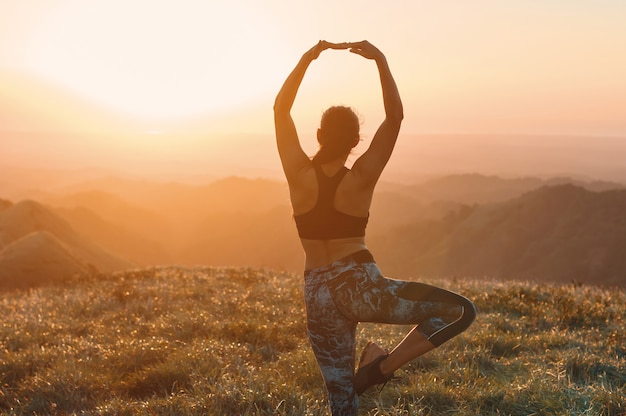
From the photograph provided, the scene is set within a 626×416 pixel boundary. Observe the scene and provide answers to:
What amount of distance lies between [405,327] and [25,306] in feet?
25.2

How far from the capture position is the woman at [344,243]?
3.83 metres

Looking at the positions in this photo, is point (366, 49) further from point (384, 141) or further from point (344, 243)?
point (344, 243)

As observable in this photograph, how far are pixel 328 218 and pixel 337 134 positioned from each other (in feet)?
2.24

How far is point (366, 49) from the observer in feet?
12.9

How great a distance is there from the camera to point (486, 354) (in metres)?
6.38

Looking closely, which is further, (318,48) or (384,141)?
(318,48)

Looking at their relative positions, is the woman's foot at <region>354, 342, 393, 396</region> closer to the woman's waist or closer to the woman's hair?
the woman's waist

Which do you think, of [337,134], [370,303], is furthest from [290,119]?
[370,303]

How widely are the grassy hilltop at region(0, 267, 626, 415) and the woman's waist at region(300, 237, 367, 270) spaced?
1.52m

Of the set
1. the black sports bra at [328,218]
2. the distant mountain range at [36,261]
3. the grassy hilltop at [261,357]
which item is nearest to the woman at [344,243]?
the black sports bra at [328,218]

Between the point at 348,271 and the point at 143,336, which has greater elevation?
the point at 348,271

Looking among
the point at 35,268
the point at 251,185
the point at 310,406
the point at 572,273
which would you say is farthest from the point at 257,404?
the point at 251,185

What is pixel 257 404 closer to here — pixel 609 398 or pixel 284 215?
pixel 609 398

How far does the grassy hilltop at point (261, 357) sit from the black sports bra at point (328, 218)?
68.9 inches
